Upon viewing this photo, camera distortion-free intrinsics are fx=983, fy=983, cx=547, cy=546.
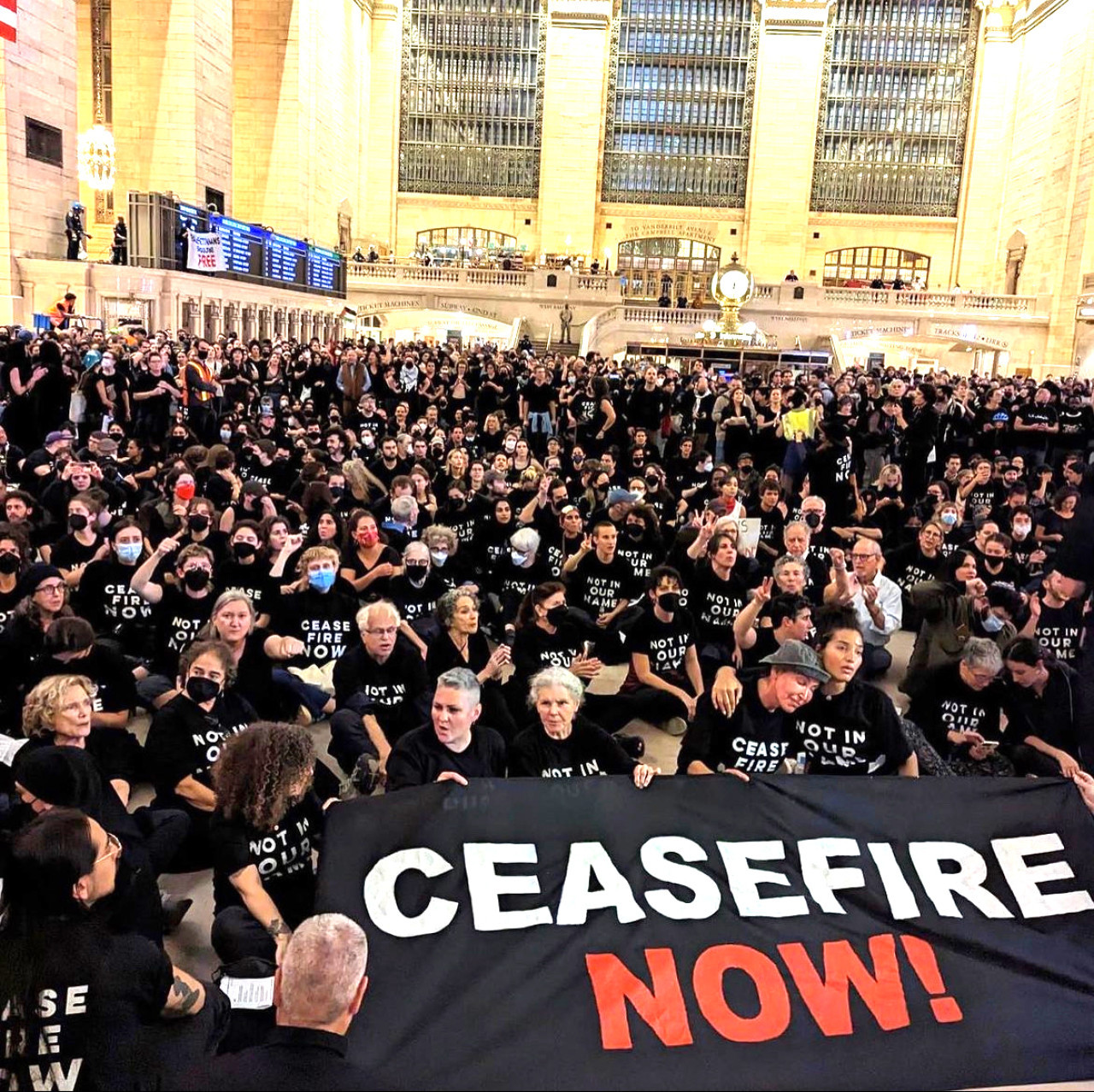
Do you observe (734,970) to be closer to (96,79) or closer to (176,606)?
(176,606)

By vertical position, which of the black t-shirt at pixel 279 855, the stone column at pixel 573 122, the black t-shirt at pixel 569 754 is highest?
the stone column at pixel 573 122

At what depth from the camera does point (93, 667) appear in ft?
17.6

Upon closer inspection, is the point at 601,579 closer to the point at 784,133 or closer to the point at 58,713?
the point at 58,713

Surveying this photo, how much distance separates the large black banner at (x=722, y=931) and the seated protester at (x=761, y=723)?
2.09ft

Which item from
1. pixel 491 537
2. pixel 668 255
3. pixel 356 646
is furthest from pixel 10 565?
pixel 668 255

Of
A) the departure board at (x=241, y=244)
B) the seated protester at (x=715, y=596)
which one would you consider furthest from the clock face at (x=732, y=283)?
the seated protester at (x=715, y=596)

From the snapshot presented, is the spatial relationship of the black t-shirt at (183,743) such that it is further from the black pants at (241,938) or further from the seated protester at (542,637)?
the seated protester at (542,637)

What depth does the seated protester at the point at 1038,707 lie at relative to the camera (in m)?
5.24

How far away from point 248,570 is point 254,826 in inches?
136

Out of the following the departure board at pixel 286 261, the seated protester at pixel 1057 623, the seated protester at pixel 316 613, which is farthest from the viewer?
the departure board at pixel 286 261

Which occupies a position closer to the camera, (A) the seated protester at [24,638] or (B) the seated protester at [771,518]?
(A) the seated protester at [24,638]

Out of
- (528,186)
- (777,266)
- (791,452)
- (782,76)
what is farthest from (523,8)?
(791,452)

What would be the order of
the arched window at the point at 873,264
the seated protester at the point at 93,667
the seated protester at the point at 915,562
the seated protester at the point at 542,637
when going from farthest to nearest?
the arched window at the point at 873,264 → the seated protester at the point at 915,562 → the seated protester at the point at 542,637 → the seated protester at the point at 93,667

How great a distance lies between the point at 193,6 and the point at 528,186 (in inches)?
968
